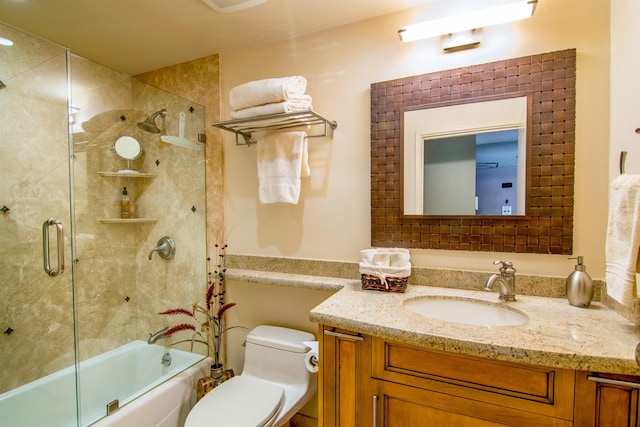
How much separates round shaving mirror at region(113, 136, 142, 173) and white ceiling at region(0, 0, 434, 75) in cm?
54

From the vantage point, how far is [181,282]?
196 centimetres

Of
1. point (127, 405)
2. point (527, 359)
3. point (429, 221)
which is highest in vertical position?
point (429, 221)

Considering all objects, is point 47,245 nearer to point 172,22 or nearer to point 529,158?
point 172,22

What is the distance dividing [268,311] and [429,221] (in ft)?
3.48

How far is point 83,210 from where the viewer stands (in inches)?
73.5

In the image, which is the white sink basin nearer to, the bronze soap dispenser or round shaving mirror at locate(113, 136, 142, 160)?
the bronze soap dispenser

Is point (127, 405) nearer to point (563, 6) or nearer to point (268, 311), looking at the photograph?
point (268, 311)

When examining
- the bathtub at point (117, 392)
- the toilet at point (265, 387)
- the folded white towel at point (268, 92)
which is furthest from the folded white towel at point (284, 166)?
the bathtub at point (117, 392)

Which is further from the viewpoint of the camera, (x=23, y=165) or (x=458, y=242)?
(x=23, y=165)

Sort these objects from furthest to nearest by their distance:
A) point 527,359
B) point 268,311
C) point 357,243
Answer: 1. point 268,311
2. point 357,243
3. point 527,359

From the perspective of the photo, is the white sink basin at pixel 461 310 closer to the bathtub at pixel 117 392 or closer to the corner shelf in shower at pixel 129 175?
the bathtub at pixel 117 392

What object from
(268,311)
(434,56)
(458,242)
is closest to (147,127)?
(268,311)

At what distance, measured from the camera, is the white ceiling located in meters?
1.38

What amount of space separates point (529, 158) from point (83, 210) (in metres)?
2.51
